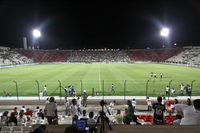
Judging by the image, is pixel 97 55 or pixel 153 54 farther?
pixel 97 55

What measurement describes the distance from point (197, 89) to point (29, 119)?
2636cm

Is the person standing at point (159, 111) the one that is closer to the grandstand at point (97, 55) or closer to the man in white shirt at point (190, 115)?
the man in white shirt at point (190, 115)

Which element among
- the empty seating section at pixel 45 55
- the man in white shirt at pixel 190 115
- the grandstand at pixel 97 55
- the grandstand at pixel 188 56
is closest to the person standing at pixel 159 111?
the man in white shirt at pixel 190 115

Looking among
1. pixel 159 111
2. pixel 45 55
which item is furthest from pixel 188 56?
pixel 159 111

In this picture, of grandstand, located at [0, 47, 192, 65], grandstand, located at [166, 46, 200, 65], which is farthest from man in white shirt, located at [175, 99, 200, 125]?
grandstand, located at [0, 47, 192, 65]

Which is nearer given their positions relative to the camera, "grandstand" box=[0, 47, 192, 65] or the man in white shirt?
the man in white shirt

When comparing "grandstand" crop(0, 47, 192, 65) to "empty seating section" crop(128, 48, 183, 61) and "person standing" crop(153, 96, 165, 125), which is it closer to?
"empty seating section" crop(128, 48, 183, 61)

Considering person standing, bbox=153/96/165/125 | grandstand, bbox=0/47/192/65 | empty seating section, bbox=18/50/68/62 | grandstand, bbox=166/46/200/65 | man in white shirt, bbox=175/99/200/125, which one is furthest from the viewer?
empty seating section, bbox=18/50/68/62

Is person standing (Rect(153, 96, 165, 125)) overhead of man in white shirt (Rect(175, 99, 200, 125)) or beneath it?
beneath

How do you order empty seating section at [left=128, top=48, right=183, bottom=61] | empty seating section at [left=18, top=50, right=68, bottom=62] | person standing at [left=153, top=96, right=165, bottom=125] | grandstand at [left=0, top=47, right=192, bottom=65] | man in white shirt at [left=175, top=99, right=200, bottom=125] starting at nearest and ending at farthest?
1. man in white shirt at [left=175, top=99, right=200, bottom=125]
2. person standing at [left=153, top=96, right=165, bottom=125]
3. grandstand at [left=0, top=47, right=192, bottom=65]
4. empty seating section at [left=128, top=48, right=183, bottom=61]
5. empty seating section at [left=18, top=50, right=68, bottom=62]

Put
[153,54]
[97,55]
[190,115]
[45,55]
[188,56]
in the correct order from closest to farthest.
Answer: [190,115] → [188,56] → [153,54] → [45,55] → [97,55]

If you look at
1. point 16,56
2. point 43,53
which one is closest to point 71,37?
point 43,53

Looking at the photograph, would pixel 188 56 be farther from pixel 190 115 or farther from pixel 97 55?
pixel 190 115

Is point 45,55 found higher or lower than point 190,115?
higher
